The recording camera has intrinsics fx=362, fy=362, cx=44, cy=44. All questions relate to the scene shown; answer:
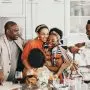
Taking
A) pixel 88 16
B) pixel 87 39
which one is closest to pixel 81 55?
pixel 87 39

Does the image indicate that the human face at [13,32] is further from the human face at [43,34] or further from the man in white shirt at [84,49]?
the man in white shirt at [84,49]

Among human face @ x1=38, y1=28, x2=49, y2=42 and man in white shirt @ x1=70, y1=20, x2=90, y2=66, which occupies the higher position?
human face @ x1=38, y1=28, x2=49, y2=42

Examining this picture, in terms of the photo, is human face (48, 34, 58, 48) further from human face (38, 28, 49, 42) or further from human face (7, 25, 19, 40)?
human face (7, 25, 19, 40)

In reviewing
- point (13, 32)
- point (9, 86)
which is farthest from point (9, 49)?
point (9, 86)

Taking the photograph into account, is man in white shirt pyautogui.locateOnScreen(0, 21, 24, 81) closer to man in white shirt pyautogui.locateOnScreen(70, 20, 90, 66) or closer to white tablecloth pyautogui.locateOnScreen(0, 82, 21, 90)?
white tablecloth pyautogui.locateOnScreen(0, 82, 21, 90)

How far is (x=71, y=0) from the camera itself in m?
2.47


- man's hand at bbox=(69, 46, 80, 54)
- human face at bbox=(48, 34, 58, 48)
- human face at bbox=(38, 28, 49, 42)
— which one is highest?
human face at bbox=(38, 28, 49, 42)

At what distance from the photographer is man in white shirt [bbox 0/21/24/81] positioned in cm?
245

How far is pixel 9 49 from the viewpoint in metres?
2.47

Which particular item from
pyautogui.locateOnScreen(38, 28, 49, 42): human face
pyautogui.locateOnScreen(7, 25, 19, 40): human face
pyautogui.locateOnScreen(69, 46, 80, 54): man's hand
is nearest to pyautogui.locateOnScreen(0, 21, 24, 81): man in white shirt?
pyautogui.locateOnScreen(7, 25, 19, 40): human face

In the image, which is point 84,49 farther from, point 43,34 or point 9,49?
point 9,49

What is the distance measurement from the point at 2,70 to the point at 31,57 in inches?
8.5

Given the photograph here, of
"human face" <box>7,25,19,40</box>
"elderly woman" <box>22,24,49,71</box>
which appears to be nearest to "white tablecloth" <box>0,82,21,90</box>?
"elderly woman" <box>22,24,49,71</box>

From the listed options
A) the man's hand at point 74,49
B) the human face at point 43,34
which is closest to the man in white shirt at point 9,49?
the human face at point 43,34
